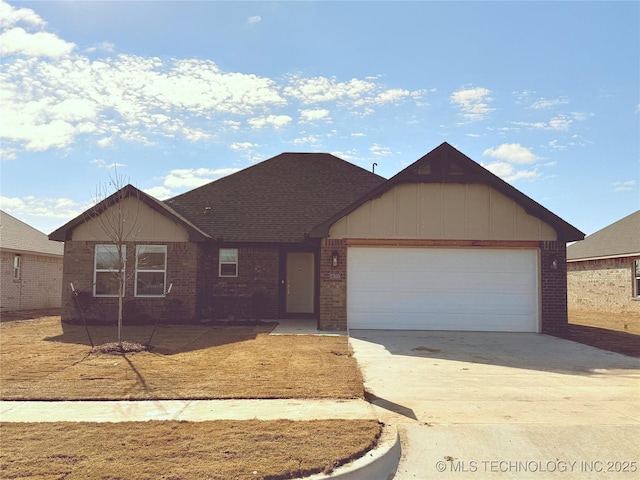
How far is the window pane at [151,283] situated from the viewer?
15.7 meters

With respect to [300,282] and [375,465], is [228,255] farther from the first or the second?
[375,465]

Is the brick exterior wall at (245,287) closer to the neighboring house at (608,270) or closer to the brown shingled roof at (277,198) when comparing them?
the brown shingled roof at (277,198)

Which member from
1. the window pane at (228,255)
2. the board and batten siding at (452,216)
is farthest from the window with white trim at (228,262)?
the board and batten siding at (452,216)

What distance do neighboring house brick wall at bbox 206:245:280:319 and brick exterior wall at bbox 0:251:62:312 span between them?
29.4 ft

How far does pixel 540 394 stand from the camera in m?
6.95

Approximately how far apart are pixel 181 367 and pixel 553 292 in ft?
34.1

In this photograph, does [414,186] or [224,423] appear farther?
[414,186]

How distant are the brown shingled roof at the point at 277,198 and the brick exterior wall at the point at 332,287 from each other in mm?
2668

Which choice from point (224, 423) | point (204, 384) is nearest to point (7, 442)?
point (224, 423)

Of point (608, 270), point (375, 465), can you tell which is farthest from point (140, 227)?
point (608, 270)

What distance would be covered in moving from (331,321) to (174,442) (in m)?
9.16

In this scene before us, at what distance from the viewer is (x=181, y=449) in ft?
15.3

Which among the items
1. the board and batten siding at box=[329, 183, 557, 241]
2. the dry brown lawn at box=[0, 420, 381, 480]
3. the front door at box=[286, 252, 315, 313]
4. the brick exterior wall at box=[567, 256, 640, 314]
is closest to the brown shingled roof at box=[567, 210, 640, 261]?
the brick exterior wall at box=[567, 256, 640, 314]

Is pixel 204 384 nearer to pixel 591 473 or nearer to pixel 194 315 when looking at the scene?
pixel 591 473
